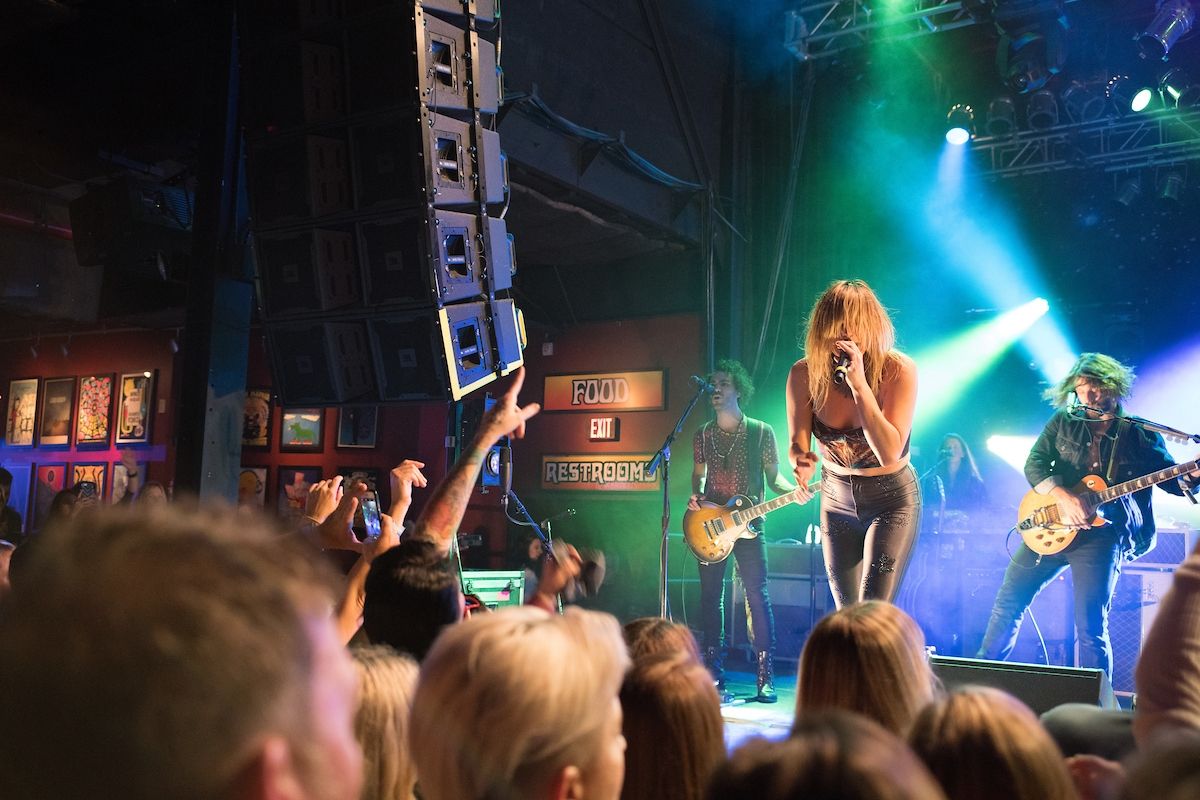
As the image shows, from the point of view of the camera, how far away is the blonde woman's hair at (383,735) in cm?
169

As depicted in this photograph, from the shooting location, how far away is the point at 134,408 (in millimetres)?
12758

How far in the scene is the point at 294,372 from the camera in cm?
534

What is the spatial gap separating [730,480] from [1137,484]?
2.80 meters

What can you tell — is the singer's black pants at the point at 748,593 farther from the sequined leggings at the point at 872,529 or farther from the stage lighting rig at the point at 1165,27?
the stage lighting rig at the point at 1165,27

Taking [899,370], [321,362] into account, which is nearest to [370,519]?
[321,362]

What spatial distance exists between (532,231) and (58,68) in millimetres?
3979

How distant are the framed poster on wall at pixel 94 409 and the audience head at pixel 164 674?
13762 mm

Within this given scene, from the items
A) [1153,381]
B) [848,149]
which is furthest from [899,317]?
[1153,381]

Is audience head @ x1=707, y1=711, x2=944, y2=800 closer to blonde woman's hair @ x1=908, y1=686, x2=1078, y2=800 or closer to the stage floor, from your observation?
blonde woman's hair @ x1=908, y1=686, x2=1078, y2=800

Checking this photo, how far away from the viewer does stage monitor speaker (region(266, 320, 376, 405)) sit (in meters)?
5.20

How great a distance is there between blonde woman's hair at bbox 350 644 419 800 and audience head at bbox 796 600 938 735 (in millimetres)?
785

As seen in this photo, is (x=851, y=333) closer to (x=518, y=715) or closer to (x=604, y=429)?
(x=518, y=715)

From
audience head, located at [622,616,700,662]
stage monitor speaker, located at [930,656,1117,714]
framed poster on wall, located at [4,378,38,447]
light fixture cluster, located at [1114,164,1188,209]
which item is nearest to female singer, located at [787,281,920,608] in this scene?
stage monitor speaker, located at [930,656,1117,714]

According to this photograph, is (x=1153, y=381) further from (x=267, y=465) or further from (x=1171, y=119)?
(x=267, y=465)
